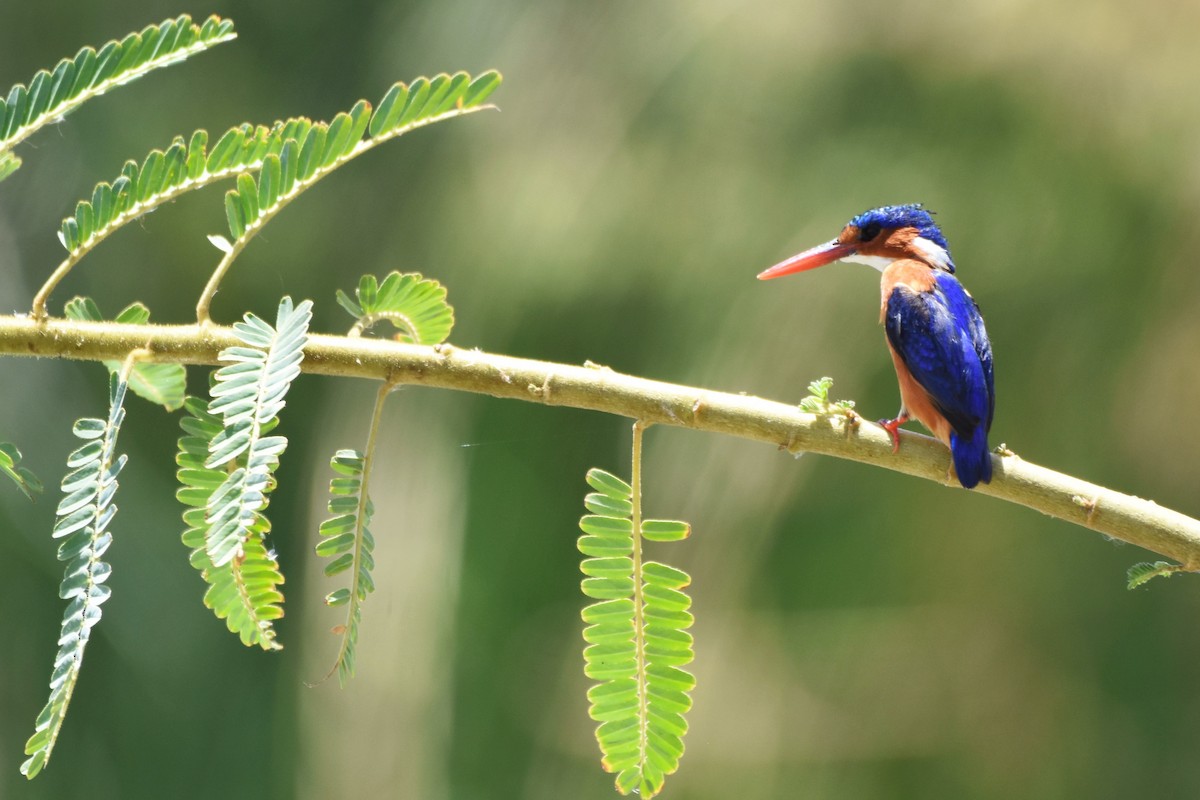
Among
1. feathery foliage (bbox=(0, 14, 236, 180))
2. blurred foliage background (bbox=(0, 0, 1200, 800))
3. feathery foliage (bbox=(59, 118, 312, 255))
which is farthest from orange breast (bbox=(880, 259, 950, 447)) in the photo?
feathery foliage (bbox=(0, 14, 236, 180))

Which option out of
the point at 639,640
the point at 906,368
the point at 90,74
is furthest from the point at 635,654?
the point at 906,368

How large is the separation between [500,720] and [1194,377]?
7.98ft

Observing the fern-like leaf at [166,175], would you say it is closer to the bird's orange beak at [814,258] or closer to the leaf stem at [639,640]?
the leaf stem at [639,640]

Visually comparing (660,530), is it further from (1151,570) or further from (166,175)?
(166,175)

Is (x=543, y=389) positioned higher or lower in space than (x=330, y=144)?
lower

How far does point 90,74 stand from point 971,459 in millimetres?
1300

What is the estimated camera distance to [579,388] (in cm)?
128

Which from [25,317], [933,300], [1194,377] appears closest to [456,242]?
Result: [933,300]

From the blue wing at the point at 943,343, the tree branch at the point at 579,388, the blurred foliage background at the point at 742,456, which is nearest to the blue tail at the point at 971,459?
the tree branch at the point at 579,388

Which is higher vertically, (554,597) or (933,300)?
(933,300)

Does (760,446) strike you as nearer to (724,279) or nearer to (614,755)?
(724,279)

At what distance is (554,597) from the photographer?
384 cm

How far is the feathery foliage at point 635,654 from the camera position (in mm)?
1353

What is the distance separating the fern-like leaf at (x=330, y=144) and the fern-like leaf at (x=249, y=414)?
164 millimetres
